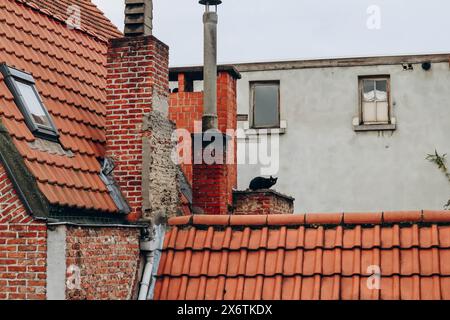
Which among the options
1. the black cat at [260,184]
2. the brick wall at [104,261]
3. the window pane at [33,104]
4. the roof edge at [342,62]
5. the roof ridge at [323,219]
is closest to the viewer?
the brick wall at [104,261]

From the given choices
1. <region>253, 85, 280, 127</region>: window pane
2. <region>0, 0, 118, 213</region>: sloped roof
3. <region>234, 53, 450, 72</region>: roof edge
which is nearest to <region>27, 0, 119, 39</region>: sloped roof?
<region>0, 0, 118, 213</region>: sloped roof

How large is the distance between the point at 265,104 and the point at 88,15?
9842mm

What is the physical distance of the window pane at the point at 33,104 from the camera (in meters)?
10.5

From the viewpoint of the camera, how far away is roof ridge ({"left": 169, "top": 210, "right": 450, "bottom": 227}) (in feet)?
33.1

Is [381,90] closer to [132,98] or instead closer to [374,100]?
[374,100]

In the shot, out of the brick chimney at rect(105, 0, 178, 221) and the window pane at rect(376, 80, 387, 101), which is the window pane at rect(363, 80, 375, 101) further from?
the brick chimney at rect(105, 0, 178, 221)

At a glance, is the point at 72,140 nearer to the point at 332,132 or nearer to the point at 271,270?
the point at 271,270

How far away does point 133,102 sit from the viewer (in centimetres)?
1134

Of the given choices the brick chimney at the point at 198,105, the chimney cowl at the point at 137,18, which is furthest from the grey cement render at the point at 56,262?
the brick chimney at the point at 198,105

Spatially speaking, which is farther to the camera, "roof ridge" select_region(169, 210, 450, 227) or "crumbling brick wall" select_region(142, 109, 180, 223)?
"crumbling brick wall" select_region(142, 109, 180, 223)

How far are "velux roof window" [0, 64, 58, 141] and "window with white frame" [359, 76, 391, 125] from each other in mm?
14965

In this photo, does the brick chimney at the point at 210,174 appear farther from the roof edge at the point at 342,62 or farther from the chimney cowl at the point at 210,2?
the roof edge at the point at 342,62

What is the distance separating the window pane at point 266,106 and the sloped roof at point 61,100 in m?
11.6

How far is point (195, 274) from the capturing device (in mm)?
10320
